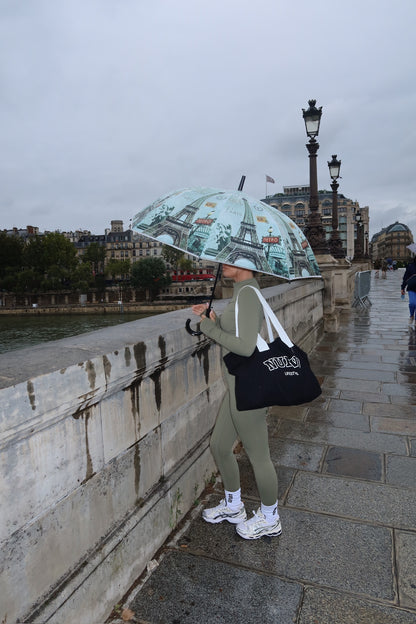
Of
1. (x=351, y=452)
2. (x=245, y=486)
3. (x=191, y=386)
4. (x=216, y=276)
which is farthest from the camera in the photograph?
(x=351, y=452)

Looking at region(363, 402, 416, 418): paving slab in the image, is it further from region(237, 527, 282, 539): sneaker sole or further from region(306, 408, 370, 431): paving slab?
region(237, 527, 282, 539): sneaker sole

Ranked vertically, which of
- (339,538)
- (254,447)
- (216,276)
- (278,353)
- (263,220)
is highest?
(263,220)

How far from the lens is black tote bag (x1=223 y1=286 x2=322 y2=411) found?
7.25 ft

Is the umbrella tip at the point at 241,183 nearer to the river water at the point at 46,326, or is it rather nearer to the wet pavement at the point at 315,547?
the wet pavement at the point at 315,547

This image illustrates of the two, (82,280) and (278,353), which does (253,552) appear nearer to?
(278,353)

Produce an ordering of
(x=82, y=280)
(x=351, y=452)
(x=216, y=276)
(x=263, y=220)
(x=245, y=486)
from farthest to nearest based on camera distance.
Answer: (x=82, y=280)
(x=351, y=452)
(x=245, y=486)
(x=216, y=276)
(x=263, y=220)

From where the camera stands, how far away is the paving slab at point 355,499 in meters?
2.78

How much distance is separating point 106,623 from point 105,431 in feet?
2.88

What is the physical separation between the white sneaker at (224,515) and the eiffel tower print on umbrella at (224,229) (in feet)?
4.94

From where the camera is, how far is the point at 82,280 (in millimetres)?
92500

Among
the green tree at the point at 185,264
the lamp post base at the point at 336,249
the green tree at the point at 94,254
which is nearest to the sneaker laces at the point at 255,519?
the lamp post base at the point at 336,249

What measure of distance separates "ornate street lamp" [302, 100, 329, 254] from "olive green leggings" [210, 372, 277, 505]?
30.7ft

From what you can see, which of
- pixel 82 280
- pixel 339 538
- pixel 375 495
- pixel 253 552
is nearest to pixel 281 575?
pixel 253 552

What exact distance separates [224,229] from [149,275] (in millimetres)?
90352
